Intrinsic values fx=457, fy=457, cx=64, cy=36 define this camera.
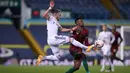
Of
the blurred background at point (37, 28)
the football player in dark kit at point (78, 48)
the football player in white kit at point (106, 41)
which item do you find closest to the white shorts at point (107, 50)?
the football player in white kit at point (106, 41)

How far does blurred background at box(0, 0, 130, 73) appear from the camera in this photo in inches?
977

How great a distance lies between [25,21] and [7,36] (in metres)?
1.31

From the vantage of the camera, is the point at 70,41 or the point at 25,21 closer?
the point at 70,41

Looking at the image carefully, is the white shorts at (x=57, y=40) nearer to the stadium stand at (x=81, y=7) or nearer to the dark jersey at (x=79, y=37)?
the dark jersey at (x=79, y=37)

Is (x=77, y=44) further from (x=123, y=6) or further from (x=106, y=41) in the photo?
(x=123, y=6)

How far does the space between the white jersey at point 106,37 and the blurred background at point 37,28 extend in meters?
5.22

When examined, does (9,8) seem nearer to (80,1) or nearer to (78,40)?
(80,1)

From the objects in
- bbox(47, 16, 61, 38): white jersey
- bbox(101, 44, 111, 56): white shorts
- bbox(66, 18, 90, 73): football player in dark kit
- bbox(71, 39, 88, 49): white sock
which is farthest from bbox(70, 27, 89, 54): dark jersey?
bbox(101, 44, 111, 56): white shorts

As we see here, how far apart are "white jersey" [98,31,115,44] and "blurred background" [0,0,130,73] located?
5221 mm

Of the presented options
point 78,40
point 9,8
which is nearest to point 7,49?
point 9,8

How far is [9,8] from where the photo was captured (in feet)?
85.7

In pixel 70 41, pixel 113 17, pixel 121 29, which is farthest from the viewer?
pixel 113 17

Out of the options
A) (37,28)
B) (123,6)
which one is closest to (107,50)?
(37,28)

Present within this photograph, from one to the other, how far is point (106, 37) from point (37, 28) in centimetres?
715
